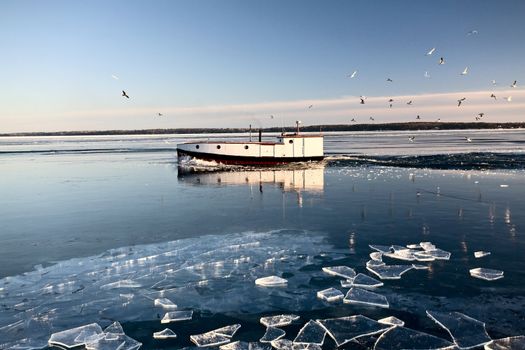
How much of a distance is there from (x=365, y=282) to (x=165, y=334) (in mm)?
6006

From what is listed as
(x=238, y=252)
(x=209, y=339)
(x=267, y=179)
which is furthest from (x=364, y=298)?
(x=267, y=179)

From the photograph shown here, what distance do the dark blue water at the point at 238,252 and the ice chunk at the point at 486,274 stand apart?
0.25 metres

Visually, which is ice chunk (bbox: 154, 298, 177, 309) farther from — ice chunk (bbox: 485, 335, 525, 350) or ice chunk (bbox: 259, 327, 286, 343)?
ice chunk (bbox: 485, 335, 525, 350)

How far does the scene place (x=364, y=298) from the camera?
440 inches

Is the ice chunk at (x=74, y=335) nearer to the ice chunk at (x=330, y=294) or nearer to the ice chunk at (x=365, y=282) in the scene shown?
the ice chunk at (x=330, y=294)

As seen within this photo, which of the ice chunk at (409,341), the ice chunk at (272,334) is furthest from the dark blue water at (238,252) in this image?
the ice chunk at (409,341)

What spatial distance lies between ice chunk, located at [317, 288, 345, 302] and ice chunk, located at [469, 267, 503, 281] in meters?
4.45

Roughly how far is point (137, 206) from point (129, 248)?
385 inches

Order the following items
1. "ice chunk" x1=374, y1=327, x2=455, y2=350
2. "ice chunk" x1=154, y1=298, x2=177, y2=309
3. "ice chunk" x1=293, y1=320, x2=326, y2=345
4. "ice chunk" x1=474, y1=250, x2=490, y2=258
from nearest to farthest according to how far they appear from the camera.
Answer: "ice chunk" x1=374, y1=327, x2=455, y2=350 < "ice chunk" x1=293, y1=320, x2=326, y2=345 < "ice chunk" x1=154, y1=298, x2=177, y2=309 < "ice chunk" x1=474, y1=250, x2=490, y2=258

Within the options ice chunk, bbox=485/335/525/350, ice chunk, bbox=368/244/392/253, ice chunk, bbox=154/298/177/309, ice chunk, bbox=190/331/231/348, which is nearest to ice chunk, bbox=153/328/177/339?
ice chunk, bbox=190/331/231/348

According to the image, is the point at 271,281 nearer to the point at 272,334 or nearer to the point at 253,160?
the point at 272,334

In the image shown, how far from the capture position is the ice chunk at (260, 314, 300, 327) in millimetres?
9742

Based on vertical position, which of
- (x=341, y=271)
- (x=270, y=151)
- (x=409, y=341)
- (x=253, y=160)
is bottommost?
(x=409, y=341)

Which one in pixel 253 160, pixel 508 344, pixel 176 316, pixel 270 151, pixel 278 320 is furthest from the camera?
pixel 253 160
